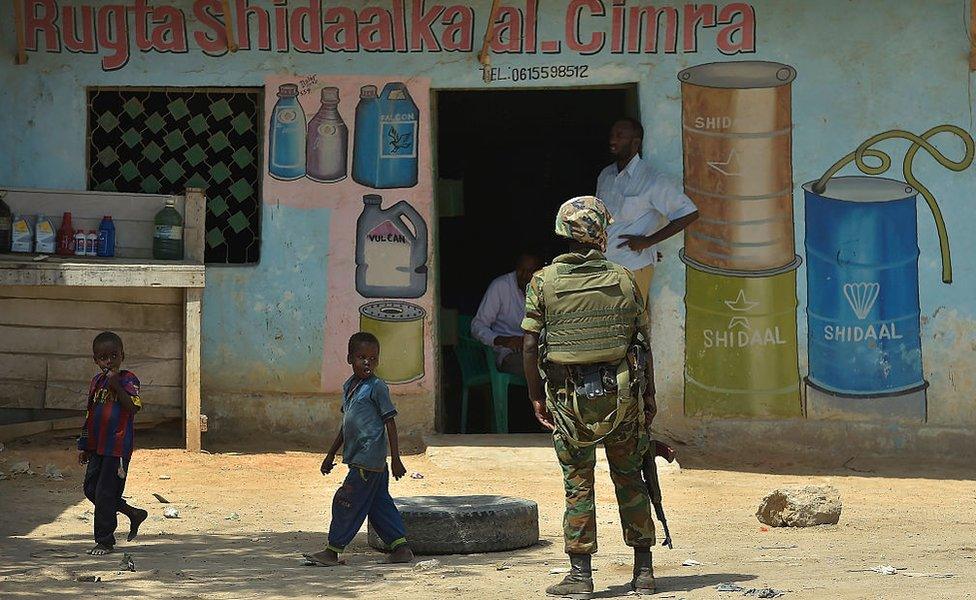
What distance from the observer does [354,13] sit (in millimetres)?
9883

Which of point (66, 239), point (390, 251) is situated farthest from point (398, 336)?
point (66, 239)

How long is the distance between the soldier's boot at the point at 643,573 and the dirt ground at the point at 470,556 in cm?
5

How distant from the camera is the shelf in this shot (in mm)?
9023

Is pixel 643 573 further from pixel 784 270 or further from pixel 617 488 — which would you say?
pixel 784 270

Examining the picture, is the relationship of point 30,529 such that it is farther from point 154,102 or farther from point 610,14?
point 610,14

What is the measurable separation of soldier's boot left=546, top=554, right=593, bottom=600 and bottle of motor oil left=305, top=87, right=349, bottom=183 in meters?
4.91

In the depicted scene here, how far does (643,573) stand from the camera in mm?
5676

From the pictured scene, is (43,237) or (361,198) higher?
(361,198)

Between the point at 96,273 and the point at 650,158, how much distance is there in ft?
12.1

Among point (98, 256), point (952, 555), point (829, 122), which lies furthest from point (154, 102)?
point (952, 555)

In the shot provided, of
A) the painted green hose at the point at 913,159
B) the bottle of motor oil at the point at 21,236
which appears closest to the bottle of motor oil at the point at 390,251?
the bottle of motor oil at the point at 21,236

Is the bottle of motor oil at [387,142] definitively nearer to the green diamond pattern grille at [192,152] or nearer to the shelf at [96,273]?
the green diamond pattern grille at [192,152]

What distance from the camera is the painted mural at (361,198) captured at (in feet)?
32.6

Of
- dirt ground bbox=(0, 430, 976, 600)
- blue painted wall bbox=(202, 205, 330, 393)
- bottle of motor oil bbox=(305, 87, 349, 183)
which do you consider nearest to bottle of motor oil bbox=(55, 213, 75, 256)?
blue painted wall bbox=(202, 205, 330, 393)
